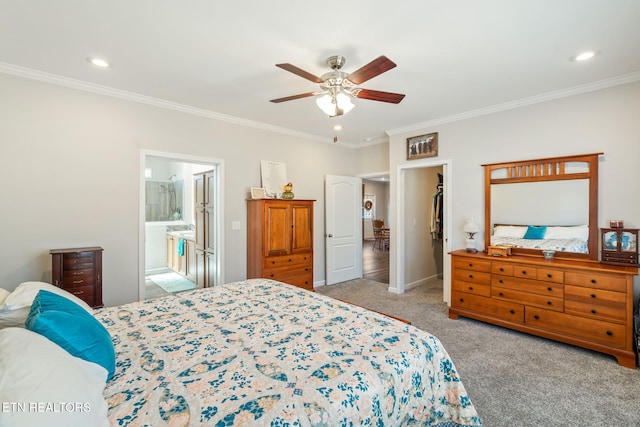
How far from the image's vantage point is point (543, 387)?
7.28ft

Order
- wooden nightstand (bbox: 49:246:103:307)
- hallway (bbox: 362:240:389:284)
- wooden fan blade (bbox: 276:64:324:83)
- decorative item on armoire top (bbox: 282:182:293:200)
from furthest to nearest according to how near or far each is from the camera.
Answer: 1. hallway (bbox: 362:240:389:284)
2. decorative item on armoire top (bbox: 282:182:293:200)
3. wooden nightstand (bbox: 49:246:103:307)
4. wooden fan blade (bbox: 276:64:324:83)

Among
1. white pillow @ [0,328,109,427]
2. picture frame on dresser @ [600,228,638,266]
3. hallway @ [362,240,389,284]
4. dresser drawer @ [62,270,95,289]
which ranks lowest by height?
hallway @ [362,240,389,284]

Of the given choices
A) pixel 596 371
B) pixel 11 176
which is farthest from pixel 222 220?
pixel 596 371

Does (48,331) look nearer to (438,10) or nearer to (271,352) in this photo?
(271,352)

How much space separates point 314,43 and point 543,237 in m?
3.29

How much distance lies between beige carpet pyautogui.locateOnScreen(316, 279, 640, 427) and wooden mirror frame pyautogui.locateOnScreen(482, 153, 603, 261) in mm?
997

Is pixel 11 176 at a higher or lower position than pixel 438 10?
lower

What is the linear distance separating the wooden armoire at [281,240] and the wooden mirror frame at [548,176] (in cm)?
246

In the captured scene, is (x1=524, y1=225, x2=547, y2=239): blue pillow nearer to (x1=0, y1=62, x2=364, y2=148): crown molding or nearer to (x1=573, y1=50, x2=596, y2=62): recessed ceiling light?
(x1=573, y1=50, x2=596, y2=62): recessed ceiling light

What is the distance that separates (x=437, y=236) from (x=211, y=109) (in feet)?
14.3

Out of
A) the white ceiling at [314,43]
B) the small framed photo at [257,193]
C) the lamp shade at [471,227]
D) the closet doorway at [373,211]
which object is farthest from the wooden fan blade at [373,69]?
the closet doorway at [373,211]

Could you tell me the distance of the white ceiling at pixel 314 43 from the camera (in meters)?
1.85

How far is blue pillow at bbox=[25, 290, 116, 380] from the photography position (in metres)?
1.09

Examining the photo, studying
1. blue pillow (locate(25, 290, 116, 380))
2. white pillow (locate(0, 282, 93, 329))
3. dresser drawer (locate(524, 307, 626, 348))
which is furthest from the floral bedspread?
dresser drawer (locate(524, 307, 626, 348))
